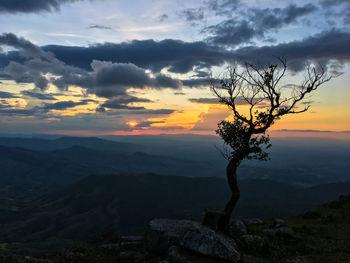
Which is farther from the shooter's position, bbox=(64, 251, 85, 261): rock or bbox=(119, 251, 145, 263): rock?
bbox=(64, 251, 85, 261): rock

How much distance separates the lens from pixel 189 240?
18.0m

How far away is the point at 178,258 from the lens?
1686cm

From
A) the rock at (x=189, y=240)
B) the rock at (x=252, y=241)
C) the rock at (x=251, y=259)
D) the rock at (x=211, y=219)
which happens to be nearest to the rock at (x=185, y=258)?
the rock at (x=189, y=240)

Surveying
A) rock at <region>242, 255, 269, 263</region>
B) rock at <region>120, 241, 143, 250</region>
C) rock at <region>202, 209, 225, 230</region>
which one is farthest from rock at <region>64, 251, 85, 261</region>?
rock at <region>242, 255, 269, 263</region>

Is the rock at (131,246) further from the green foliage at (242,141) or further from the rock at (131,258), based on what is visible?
the green foliage at (242,141)

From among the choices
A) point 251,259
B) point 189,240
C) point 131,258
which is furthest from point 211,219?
point 131,258

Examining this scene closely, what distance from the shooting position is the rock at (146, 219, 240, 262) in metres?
17.1

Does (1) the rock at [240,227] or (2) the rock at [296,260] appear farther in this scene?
(1) the rock at [240,227]

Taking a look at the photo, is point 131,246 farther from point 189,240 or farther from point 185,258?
point 185,258

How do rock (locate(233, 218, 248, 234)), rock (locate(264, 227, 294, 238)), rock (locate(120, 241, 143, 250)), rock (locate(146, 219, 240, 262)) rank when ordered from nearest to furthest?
rock (locate(146, 219, 240, 262)) → rock (locate(264, 227, 294, 238)) → rock (locate(120, 241, 143, 250)) → rock (locate(233, 218, 248, 234))

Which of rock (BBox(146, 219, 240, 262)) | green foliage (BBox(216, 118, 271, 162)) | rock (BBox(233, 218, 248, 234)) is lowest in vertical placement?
rock (BBox(233, 218, 248, 234))

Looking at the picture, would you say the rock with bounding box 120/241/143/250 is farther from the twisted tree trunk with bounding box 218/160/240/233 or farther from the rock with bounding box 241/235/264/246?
the rock with bounding box 241/235/264/246

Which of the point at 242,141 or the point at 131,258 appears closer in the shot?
the point at 131,258

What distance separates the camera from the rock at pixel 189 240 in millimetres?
17078
